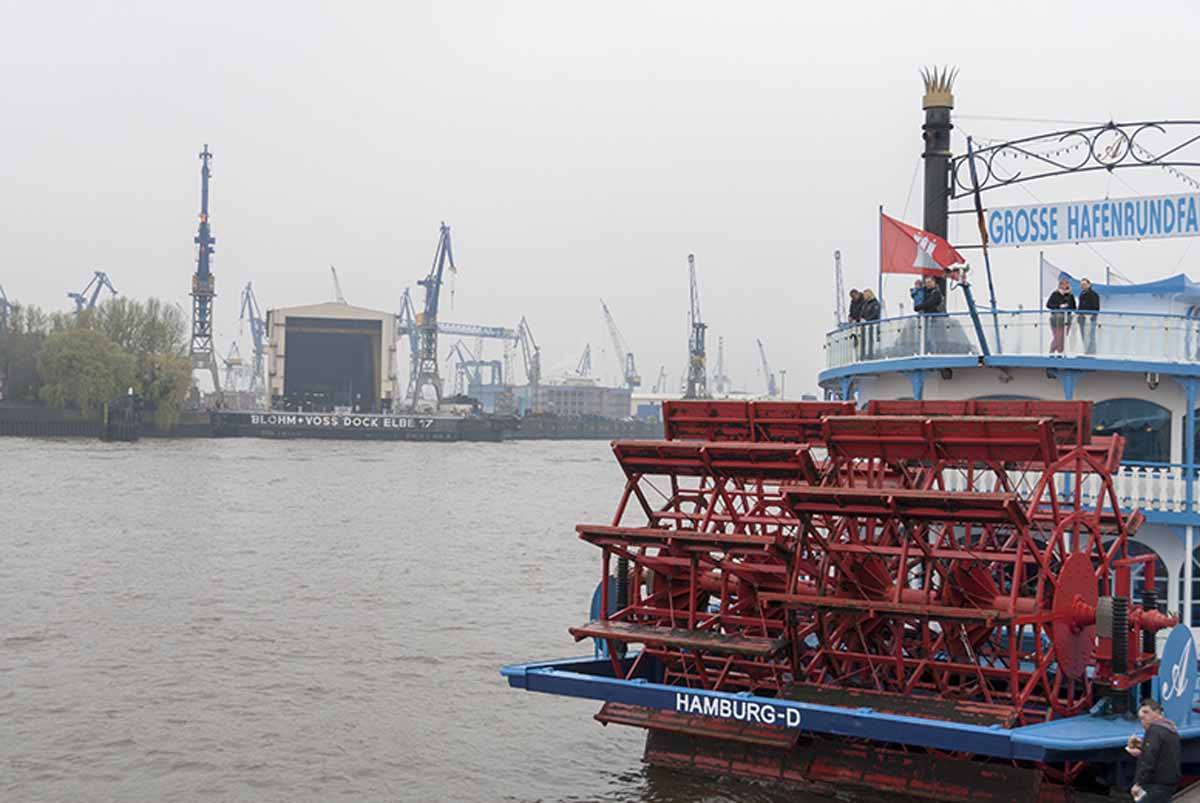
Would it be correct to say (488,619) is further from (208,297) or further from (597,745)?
(208,297)

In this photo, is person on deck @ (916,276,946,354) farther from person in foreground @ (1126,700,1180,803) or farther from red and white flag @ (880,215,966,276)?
person in foreground @ (1126,700,1180,803)

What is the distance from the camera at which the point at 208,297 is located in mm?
90562

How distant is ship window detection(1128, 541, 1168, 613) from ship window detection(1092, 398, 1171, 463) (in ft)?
2.37

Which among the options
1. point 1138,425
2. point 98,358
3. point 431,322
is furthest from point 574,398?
point 1138,425

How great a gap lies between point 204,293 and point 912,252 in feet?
270

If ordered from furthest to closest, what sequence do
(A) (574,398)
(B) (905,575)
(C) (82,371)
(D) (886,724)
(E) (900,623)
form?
(A) (574,398) < (C) (82,371) < (B) (905,575) < (E) (900,623) < (D) (886,724)

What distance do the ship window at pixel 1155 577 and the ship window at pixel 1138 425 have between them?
0.72 meters

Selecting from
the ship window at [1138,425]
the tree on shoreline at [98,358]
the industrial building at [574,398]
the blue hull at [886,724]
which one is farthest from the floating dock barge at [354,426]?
the blue hull at [886,724]

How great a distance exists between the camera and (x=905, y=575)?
1094cm

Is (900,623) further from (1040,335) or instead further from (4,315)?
(4,315)

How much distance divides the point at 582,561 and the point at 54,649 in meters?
10.8

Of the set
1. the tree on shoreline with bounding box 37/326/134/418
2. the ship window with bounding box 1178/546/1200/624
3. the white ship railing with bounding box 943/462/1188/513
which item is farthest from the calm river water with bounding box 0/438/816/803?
the tree on shoreline with bounding box 37/326/134/418

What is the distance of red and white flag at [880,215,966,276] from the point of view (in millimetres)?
12805

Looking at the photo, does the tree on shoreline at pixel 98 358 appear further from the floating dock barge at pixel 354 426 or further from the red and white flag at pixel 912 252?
the red and white flag at pixel 912 252
